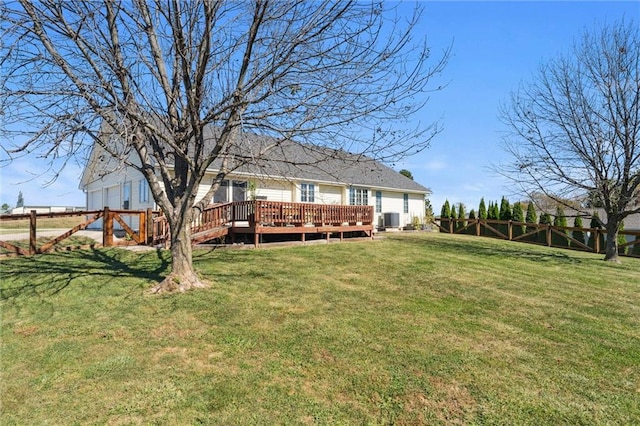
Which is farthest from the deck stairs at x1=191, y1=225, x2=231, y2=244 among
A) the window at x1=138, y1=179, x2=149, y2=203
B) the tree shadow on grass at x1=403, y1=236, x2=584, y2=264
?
the tree shadow on grass at x1=403, y1=236, x2=584, y2=264

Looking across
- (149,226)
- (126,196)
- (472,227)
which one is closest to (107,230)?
(149,226)

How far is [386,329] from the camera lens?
4.73 m

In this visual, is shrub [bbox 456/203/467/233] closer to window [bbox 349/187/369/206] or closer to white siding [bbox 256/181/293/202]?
window [bbox 349/187/369/206]

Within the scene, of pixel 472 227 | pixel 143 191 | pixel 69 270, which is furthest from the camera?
pixel 472 227

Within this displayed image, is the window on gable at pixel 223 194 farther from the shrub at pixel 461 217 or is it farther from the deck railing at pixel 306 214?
the shrub at pixel 461 217

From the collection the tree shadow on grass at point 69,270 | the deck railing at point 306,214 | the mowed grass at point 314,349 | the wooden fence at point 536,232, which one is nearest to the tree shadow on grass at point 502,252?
the deck railing at point 306,214

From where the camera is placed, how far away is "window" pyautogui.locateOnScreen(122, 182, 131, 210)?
1691 cm

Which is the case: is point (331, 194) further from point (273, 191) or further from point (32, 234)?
point (32, 234)

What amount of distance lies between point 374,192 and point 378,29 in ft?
59.2

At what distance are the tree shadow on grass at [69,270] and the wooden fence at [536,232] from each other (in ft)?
57.5

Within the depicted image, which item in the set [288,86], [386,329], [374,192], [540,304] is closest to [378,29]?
[288,86]

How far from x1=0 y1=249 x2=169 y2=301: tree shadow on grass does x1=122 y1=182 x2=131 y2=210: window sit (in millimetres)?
7835

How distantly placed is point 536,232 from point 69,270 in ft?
68.7

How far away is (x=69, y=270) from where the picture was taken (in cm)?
748
